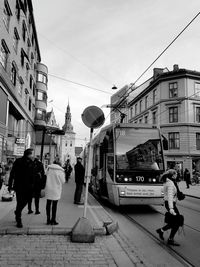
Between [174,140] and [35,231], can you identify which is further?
[174,140]

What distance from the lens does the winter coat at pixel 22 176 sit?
6.63 m

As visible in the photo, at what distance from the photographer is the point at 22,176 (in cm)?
667

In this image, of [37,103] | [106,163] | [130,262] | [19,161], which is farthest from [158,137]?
[37,103]

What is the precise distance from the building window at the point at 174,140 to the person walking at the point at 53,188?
117 feet

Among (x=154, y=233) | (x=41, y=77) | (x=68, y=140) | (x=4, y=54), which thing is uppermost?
(x=41, y=77)

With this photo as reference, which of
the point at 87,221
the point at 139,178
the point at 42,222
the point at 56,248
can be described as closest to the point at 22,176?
the point at 42,222

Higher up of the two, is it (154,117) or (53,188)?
(154,117)

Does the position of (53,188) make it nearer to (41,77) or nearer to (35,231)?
(35,231)

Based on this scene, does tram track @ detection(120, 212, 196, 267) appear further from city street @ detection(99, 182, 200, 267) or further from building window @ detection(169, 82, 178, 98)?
building window @ detection(169, 82, 178, 98)

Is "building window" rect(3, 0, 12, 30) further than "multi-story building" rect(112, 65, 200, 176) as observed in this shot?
No

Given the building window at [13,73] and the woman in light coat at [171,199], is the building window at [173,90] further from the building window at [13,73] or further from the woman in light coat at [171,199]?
the woman in light coat at [171,199]

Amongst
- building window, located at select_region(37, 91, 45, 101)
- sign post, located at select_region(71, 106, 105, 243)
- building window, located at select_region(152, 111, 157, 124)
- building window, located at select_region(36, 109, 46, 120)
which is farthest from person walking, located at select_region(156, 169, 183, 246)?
building window, located at select_region(152, 111, 157, 124)

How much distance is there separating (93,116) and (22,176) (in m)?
2.20

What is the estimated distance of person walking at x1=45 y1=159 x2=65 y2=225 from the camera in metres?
6.95
